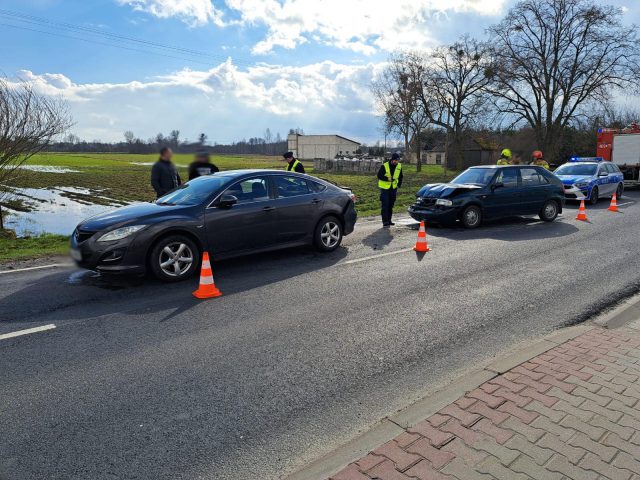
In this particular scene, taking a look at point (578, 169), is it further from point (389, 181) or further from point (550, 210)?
point (389, 181)

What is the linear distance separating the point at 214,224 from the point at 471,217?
6.92m

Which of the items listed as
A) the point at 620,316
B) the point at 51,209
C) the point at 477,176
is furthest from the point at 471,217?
the point at 51,209

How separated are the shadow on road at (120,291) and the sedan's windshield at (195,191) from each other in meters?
1.19

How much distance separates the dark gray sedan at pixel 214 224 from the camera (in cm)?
619

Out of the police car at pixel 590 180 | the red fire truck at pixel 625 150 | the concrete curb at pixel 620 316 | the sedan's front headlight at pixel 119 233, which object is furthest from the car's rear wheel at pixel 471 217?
the red fire truck at pixel 625 150

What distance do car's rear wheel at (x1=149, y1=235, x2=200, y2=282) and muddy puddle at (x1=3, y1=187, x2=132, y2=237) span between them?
6280mm

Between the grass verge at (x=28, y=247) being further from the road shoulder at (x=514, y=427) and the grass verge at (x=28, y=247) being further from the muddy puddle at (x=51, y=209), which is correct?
the road shoulder at (x=514, y=427)

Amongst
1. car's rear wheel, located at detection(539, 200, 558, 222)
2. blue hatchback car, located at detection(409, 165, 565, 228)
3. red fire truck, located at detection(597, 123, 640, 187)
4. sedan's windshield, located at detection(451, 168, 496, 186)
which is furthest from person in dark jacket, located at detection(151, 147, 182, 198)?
red fire truck, located at detection(597, 123, 640, 187)

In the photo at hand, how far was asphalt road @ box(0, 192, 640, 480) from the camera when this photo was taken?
9.57 feet

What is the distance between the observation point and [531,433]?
2.82 meters

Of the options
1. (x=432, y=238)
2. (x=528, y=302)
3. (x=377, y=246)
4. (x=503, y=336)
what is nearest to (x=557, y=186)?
(x=432, y=238)

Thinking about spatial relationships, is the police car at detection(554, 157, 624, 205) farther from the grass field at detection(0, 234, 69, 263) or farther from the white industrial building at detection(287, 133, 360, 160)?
the white industrial building at detection(287, 133, 360, 160)

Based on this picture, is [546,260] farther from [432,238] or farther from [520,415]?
[520,415]

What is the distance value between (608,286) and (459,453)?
512 centimetres
